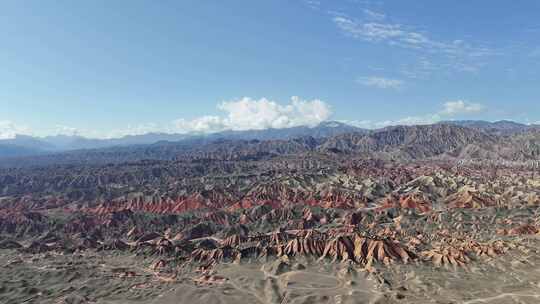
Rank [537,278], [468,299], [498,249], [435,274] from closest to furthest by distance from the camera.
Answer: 1. [468,299]
2. [537,278]
3. [435,274]
4. [498,249]

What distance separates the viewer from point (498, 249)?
17962cm

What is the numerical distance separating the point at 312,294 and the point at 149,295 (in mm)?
58421

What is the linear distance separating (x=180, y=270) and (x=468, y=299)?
11230 cm

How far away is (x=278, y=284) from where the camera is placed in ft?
551

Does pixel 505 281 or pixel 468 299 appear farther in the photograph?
pixel 505 281

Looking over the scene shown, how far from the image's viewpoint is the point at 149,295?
524 feet

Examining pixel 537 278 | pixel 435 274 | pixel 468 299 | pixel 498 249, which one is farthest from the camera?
pixel 498 249

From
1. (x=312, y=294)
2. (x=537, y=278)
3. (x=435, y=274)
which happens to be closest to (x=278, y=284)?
(x=312, y=294)

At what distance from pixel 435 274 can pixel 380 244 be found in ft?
96.4

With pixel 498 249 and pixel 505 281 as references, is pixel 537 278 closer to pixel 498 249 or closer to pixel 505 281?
pixel 505 281

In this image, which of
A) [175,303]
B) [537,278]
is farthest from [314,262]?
[537,278]

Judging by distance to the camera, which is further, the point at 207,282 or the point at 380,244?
the point at 380,244

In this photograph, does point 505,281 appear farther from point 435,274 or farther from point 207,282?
point 207,282

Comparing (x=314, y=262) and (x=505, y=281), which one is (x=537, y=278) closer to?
(x=505, y=281)
